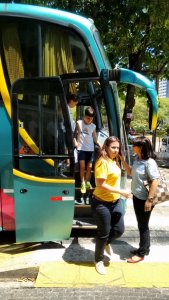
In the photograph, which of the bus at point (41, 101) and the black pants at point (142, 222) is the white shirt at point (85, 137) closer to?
the bus at point (41, 101)

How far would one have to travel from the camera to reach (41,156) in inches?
197

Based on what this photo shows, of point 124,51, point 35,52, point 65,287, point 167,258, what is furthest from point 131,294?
point 124,51

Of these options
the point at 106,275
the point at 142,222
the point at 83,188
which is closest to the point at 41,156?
the point at 83,188

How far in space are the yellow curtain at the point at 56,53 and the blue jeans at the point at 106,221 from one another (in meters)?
1.82

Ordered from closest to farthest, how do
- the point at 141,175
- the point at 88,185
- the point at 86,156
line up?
the point at 141,175
the point at 88,185
the point at 86,156

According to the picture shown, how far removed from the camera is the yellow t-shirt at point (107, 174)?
14.5 ft

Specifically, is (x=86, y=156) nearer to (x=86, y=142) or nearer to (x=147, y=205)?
(x=86, y=142)

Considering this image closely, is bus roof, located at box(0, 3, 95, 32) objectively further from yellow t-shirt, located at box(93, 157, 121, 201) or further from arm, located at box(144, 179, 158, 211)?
arm, located at box(144, 179, 158, 211)

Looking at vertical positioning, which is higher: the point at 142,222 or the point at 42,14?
the point at 42,14

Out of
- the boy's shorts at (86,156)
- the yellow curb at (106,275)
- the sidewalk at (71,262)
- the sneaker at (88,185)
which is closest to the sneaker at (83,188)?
the sneaker at (88,185)

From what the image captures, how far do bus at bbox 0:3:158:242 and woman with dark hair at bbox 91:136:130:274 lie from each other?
1.99 feet

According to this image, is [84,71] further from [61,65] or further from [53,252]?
[53,252]

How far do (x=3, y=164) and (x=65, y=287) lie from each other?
1.83 meters

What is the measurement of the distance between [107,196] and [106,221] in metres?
0.31
